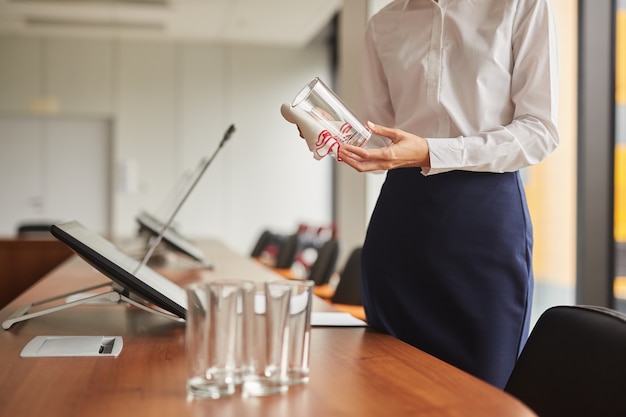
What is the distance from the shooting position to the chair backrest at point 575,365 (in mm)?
1084

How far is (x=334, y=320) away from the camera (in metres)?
1.62

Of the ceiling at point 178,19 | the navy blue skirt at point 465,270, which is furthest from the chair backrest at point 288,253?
the navy blue skirt at point 465,270

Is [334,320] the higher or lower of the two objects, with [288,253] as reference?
higher

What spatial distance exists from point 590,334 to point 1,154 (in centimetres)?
896

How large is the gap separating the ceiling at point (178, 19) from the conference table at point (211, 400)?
642cm

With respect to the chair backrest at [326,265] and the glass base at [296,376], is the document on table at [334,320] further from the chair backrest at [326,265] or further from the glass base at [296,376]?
the chair backrest at [326,265]

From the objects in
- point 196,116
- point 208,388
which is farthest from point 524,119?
point 196,116

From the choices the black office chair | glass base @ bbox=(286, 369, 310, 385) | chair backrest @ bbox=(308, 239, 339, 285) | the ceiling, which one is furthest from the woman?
the ceiling

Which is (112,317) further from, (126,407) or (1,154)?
(1,154)

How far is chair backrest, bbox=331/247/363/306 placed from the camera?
3221mm

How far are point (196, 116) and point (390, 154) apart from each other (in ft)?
27.0

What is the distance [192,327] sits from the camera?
0.95m

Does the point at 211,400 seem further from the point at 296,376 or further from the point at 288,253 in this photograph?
the point at 288,253

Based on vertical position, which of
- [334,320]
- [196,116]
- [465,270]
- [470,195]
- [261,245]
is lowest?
[261,245]
